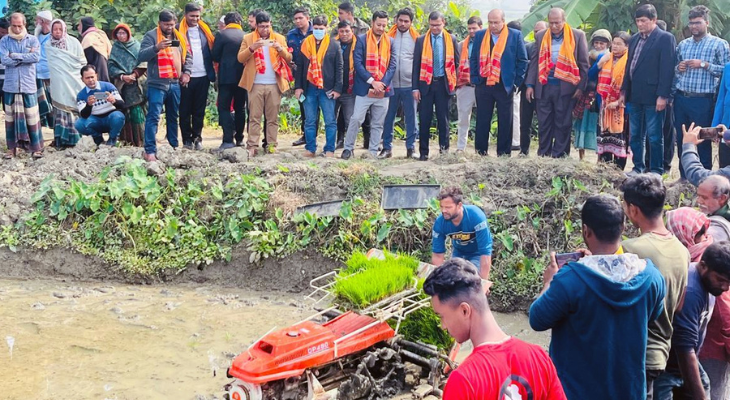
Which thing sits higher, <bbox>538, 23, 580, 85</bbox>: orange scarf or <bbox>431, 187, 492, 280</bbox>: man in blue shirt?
<bbox>538, 23, 580, 85</bbox>: orange scarf

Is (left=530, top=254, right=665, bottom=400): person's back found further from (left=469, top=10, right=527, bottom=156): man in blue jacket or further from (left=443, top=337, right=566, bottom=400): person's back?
(left=469, top=10, right=527, bottom=156): man in blue jacket

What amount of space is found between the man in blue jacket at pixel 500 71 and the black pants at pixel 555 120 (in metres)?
0.46

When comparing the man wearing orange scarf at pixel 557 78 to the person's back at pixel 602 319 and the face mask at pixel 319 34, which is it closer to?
the face mask at pixel 319 34

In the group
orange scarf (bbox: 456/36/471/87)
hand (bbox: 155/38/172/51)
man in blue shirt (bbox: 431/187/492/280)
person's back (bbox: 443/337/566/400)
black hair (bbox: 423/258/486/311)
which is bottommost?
man in blue shirt (bbox: 431/187/492/280)

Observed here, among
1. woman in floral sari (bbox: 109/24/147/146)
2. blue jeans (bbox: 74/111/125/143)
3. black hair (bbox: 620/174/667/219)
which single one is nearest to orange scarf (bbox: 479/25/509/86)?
woman in floral sari (bbox: 109/24/147/146)

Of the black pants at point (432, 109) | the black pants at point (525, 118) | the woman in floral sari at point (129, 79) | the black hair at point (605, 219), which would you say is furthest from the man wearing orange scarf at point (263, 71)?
the black hair at point (605, 219)

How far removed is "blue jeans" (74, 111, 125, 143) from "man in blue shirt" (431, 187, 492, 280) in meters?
5.90

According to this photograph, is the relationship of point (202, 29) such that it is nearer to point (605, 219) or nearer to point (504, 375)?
point (605, 219)

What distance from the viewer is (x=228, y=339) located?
22.5 feet

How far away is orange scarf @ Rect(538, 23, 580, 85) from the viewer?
9.80 metres

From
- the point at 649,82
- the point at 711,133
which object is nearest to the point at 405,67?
the point at 649,82

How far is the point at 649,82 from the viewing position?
8.97 metres

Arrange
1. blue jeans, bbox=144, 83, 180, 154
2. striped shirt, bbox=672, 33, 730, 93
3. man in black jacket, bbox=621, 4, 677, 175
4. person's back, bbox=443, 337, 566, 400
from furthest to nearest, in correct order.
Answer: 1. blue jeans, bbox=144, 83, 180, 154
2. man in black jacket, bbox=621, 4, 677, 175
3. striped shirt, bbox=672, 33, 730, 93
4. person's back, bbox=443, 337, 566, 400

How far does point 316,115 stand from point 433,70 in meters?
1.81
